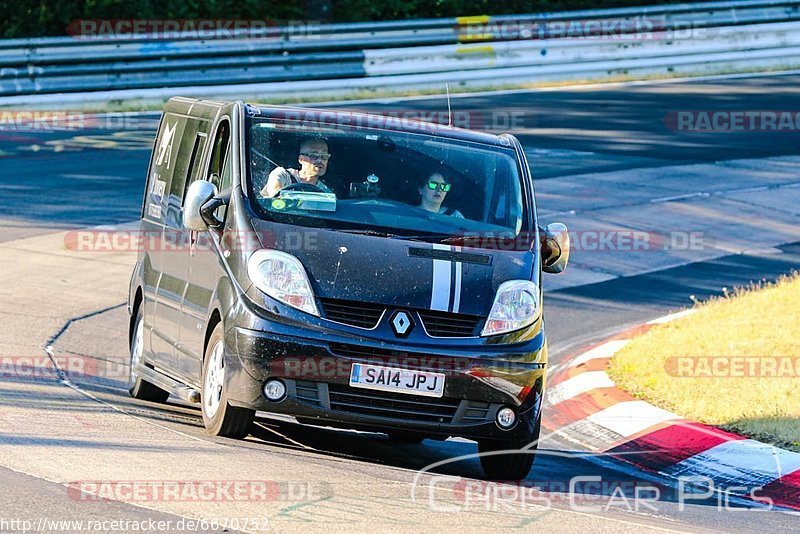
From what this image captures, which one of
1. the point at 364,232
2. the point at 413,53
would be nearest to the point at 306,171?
the point at 364,232

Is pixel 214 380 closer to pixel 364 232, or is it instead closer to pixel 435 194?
pixel 364 232

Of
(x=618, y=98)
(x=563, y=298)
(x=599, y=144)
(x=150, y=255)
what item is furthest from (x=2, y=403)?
(x=618, y=98)

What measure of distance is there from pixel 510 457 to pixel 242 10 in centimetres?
2195

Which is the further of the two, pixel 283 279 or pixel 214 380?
pixel 214 380

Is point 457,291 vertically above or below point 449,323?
above

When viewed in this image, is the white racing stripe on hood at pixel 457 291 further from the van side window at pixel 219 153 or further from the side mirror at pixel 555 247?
the van side window at pixel 219 153

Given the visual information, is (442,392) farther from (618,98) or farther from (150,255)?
(618,98)

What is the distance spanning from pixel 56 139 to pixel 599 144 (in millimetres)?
7576

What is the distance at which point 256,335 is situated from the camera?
22.5 feet

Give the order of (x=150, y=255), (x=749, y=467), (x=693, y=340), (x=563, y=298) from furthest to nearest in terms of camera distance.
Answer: (x=563, y=298) < (x=693, y=340) < (x=150, y=255) < (x=749, y=467)

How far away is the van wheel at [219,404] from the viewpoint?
7.16 m

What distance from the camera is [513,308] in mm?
7172

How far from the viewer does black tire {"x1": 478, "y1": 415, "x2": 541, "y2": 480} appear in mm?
7262

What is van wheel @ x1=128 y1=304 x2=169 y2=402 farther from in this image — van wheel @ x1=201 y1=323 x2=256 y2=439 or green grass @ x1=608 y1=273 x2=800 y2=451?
green grass @ x1=608 y1=273 x2=800 y2=451
